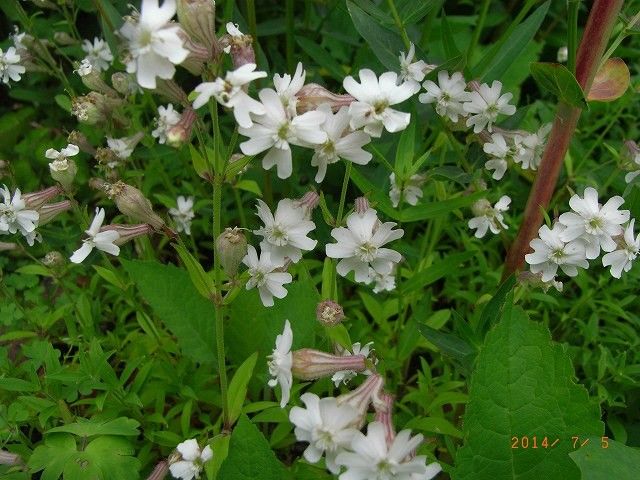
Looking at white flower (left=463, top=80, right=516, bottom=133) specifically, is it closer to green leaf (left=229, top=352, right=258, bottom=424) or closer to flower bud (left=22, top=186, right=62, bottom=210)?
green leaf (left=229, top=352, right=258, bottom=424)

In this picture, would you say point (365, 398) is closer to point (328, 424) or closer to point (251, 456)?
point (328, 424)

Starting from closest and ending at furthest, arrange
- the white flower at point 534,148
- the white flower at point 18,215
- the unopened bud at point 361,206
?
1. the unopened bud at point 361,206
2. the white flower at point 18,215
3. the white flower at point 534,148

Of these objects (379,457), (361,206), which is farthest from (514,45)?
(379,457)

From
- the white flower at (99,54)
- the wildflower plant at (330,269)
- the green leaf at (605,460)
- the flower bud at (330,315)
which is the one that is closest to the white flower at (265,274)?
the wildflower plant at (330,269)

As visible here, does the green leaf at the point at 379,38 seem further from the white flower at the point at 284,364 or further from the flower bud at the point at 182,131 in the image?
the white flower at the point at 284,364

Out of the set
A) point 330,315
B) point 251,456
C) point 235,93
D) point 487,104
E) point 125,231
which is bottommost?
point 251,456

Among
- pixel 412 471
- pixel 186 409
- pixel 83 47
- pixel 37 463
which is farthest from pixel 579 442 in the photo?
pixel 83 47
